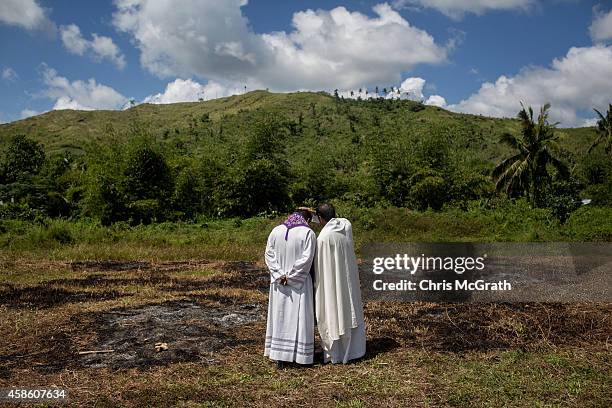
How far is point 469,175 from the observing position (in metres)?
33.0

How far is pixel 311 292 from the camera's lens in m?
5.84

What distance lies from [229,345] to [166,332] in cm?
114

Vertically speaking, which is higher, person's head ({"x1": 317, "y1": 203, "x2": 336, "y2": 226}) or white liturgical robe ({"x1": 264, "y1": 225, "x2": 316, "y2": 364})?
person's head ({"x1": 317, "y1": 203, "x2": 336, "y2": 226})

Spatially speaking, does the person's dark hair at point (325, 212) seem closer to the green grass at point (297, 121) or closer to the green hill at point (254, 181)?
the green hill at point (254, 181)

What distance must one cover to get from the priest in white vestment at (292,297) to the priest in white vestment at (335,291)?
149mm

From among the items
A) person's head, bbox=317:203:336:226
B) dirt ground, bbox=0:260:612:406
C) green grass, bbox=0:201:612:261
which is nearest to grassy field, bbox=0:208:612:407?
dirt ground, bbox=0:260:612:406

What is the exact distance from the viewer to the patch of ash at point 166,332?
20.2 feet

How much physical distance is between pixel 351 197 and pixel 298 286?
27.5 metres

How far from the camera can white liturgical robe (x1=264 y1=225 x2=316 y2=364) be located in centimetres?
571

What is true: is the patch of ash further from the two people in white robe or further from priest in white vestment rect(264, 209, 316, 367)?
the two people in white robe

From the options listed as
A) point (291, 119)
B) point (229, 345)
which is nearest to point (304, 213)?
point (229, 345)

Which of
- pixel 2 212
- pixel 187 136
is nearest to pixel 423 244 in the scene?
pixel 2 212

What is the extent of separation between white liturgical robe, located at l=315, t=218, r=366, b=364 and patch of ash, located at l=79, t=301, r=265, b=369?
1.54m

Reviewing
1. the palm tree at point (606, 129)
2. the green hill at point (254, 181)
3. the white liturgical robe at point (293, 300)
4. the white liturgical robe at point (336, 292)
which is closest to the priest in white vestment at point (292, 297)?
the white liturgical robe at point (293, 300)
